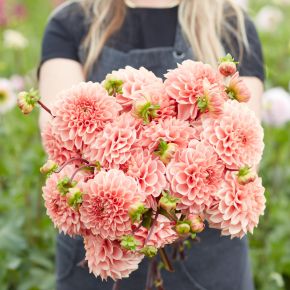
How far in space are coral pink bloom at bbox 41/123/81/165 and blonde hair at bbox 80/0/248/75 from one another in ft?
1.79

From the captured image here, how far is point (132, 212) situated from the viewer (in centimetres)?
79

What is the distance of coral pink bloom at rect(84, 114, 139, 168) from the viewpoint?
0.83 meters

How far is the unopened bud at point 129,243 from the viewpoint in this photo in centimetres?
81

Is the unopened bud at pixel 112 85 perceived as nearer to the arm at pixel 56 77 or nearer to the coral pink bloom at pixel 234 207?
the coral pink bloom at pixel 234 207

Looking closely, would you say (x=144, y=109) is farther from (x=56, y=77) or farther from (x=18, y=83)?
(x=18, y=83)

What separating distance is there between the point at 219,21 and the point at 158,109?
659 mm

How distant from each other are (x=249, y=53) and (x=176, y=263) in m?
0.48

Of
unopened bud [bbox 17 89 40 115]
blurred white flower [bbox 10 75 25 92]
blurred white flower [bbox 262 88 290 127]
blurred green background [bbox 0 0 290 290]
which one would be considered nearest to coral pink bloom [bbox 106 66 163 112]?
unopened bud [bbox 17 89 40 115]

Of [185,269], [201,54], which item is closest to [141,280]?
[185,269]

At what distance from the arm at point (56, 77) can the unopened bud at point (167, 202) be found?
639 mm

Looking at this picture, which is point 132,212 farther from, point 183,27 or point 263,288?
point 263,288

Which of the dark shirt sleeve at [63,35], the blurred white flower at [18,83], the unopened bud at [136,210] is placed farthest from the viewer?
the blurred white flower at [18,83]

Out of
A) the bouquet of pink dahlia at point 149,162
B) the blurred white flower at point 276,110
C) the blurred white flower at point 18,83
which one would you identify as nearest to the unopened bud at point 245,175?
the bouquet of pink dahlia at point 149,162

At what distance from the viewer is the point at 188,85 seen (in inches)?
33.8
